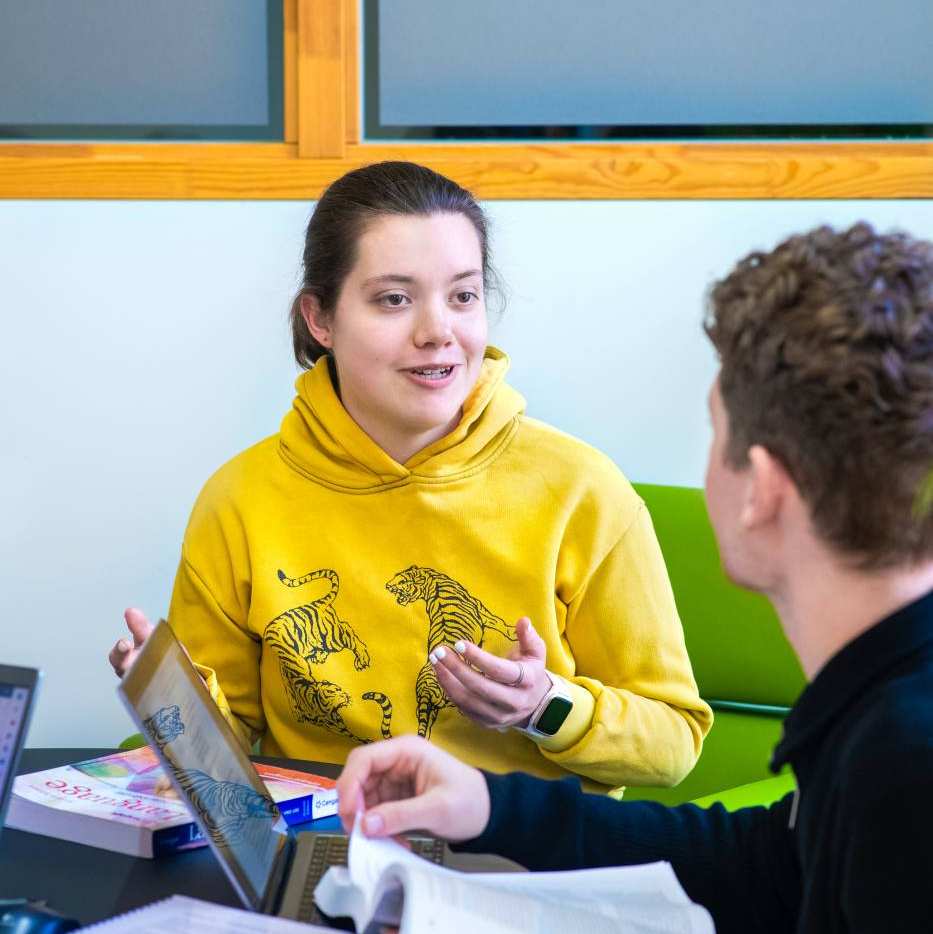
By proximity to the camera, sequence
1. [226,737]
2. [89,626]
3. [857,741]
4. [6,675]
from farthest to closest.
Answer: [89,626] < [226,737] < [6,675] < [857,741]

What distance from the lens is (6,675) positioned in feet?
3.29

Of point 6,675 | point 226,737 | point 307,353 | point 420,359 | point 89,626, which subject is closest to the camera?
point 6,675

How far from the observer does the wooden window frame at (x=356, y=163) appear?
2.40m

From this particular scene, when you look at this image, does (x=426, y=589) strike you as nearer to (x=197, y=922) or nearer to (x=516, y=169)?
(x=197, y=922)

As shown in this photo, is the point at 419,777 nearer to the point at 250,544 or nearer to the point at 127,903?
the point at 127,903

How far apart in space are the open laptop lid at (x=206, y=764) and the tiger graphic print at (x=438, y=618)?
42cm

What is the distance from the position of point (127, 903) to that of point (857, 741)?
2.09 feet

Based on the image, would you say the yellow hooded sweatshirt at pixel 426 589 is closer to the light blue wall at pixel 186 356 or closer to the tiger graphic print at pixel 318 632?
the tiger graphic print at pixel 318 632

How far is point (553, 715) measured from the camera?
146 centimetres

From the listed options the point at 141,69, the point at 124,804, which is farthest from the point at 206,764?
the point at 141,69

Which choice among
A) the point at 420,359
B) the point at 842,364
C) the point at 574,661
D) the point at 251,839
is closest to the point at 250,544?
the point at 420,359

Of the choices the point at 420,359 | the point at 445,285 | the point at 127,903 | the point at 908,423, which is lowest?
the point at 127,903

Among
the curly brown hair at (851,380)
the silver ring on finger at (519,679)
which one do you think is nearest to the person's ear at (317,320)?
the silver ring on finger at (519,679)

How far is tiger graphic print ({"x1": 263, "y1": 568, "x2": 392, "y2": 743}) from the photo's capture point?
1.60 m
